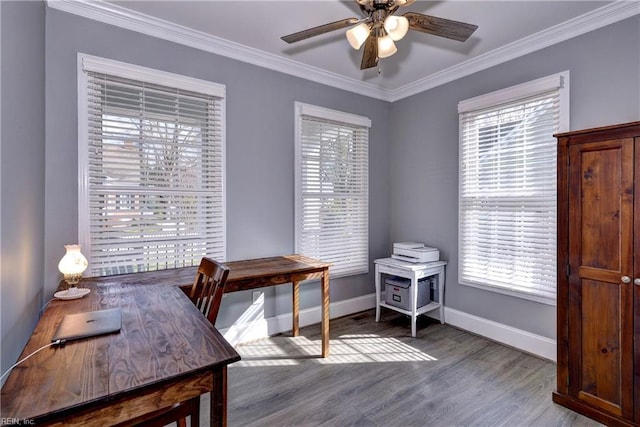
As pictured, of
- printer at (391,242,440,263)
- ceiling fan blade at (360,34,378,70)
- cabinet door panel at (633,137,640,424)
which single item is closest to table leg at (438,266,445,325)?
printer at (391,242,440,263)

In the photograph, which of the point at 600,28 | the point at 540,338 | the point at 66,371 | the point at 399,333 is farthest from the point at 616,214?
the point at 66,371

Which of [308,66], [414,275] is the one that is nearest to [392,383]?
[414,275]

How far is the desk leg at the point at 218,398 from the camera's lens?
1.05 metres

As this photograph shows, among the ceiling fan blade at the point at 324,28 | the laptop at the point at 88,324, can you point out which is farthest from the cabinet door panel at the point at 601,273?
the laptop at the point at 88,324

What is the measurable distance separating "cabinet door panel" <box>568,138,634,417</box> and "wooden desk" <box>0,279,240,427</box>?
2091 mm

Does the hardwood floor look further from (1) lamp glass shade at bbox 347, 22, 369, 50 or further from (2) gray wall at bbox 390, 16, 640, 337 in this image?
(1) lamp glass shade at bbox 347, 22, 369, 50

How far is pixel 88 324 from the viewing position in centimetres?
132

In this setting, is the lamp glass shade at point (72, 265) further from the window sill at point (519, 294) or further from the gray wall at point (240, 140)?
the window sill at point (519, 294)

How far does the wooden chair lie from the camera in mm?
1247

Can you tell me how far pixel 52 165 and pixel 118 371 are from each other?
1.84m

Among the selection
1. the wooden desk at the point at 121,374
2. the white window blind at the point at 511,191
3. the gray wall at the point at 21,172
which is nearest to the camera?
the wooden desk at the point at 121,374

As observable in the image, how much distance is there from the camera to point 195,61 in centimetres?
265

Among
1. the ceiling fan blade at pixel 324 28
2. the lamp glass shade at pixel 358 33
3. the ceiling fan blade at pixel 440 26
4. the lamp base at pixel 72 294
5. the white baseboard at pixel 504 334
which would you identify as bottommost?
the white baseboard at pixel 504 334

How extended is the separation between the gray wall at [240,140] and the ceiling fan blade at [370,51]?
1.19 m
